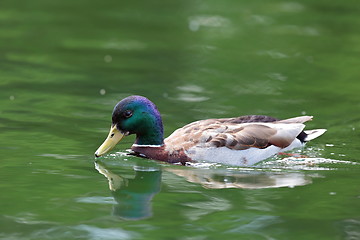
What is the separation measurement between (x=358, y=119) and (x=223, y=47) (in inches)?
211

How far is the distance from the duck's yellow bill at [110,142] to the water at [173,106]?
0.62 feet

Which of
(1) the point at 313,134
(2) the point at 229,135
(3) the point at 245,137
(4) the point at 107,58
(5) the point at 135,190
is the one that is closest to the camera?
(5) the point at 135,190

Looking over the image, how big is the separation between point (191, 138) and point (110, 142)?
1045 millimetres

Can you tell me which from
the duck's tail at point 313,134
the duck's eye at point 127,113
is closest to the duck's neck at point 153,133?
the duck's eye at point 127,113

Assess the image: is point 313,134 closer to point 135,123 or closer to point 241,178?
point 241,178

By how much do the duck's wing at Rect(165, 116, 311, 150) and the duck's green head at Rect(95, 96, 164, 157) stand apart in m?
0.25

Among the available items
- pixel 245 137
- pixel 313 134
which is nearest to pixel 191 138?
pixel 245 137

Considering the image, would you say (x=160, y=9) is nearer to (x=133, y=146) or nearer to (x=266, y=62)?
(x=266, y=62)

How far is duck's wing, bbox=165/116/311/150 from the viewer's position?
10.7 m

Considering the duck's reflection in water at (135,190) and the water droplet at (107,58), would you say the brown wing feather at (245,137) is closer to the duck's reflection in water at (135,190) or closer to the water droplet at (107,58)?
the duck's reflection in water at (135,190)

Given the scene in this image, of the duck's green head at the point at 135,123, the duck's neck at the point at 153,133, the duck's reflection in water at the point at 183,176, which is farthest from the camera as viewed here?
the duck's neck at the point at 153,133

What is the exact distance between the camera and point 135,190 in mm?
9492

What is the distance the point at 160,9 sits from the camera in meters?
21.0

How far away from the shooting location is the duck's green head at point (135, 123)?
1062 cm
